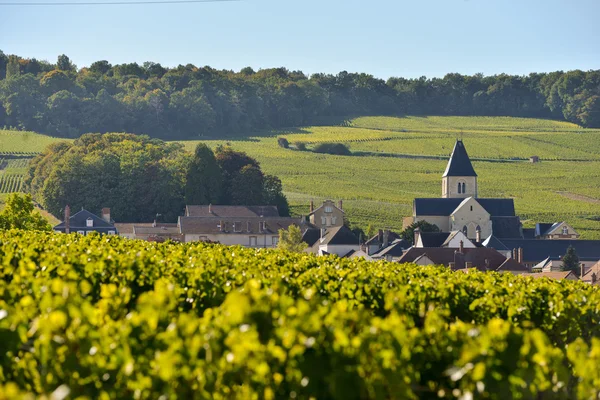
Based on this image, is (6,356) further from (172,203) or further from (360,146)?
(360,146)

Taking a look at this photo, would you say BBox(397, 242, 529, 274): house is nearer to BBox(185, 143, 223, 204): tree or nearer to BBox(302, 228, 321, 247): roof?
BBox(302, 228, 321, 247): roof

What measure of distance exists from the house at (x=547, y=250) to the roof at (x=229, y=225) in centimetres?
1935

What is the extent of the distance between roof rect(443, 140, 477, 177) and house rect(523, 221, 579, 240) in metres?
A: 13.3

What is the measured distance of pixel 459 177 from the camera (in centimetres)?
11856

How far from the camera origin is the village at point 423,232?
86562mm

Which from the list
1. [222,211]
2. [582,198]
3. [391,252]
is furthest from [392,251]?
[582,198]

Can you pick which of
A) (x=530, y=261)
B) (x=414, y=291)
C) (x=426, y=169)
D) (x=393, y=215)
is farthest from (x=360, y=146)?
(x=414, y=291)

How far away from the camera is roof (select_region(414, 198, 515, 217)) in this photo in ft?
362

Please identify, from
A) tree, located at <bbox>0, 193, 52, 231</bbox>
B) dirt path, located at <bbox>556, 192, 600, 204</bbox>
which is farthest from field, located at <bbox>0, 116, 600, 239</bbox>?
tree, located at <bbox>0, 193, 52, 231</bbox>

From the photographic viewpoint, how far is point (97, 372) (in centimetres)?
820

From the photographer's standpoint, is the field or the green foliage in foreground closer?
the green foliage in foreground

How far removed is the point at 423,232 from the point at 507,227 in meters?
13.4

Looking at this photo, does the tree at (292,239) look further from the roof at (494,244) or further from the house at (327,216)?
the roof at (494,244)

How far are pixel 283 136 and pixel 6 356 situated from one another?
146 metres
